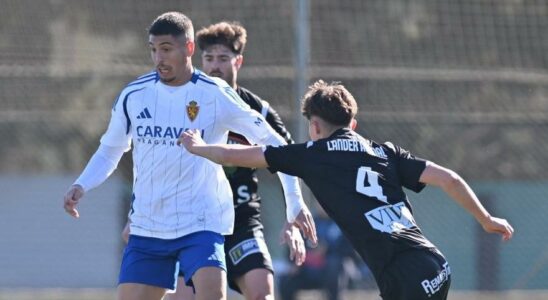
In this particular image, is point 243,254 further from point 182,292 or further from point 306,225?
point 306,225

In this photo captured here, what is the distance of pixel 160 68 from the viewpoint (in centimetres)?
541

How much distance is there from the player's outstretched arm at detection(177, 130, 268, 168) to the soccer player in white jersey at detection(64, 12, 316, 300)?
0.37 meters

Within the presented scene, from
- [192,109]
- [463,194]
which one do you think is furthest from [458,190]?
[192,109]

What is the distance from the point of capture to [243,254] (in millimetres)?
6344

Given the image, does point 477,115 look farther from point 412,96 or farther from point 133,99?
point 133,99

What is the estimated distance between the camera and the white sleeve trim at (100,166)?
5574 mm

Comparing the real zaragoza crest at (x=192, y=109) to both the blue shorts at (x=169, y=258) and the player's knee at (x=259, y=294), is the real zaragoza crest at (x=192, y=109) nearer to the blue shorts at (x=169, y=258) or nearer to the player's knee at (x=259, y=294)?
the blue shorts at (x=169, y=258)

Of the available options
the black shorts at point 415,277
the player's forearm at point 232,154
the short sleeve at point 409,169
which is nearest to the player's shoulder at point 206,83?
the player's forearm at point 232,154

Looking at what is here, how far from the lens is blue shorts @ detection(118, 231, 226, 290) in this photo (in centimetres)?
533

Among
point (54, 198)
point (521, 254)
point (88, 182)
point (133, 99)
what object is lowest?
point (521, 254)

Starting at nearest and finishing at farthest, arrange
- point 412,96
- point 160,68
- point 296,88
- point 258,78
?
1. point 160,68
2. point 296,88
3. point 258,78
4. point 412,96

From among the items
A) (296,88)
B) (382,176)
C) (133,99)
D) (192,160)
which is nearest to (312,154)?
(382,176)

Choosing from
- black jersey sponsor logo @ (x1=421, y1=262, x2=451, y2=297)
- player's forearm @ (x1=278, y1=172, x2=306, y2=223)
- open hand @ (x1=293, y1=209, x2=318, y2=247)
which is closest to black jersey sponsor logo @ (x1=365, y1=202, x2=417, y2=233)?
black jersey sponsor logo @ (x1=421, y1=262, x2=451, y2=297)

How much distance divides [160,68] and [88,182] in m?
0.70
